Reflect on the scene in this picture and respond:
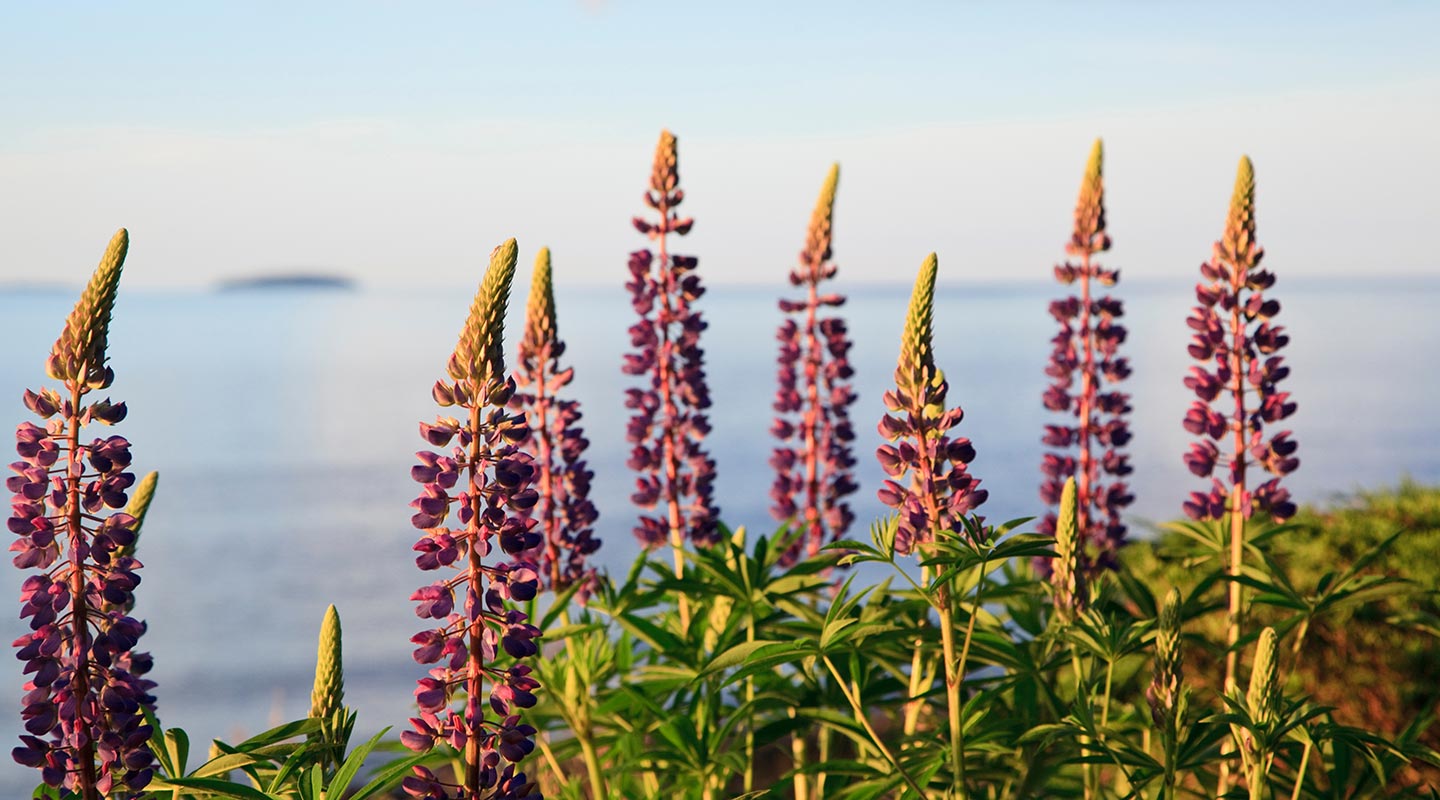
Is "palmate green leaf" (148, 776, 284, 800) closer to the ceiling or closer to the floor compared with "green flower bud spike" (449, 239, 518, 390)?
closer to the floor

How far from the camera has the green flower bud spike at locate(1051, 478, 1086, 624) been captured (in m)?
3.86

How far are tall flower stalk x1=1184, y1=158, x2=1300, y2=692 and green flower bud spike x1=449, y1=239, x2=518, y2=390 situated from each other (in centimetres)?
329

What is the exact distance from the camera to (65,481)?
2771 millimetres

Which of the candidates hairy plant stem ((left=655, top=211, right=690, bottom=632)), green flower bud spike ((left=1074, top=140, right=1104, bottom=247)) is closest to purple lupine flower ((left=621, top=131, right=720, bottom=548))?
hairy plant stem ((left=655, top=211, right=690, bottom=632))

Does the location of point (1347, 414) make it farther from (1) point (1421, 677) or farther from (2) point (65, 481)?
(2) point (65, 481)

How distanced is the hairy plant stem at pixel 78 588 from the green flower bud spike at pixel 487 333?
0.85 m

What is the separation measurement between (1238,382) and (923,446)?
217 cm

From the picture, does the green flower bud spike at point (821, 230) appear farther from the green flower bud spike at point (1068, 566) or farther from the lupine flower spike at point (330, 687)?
the lupine flower spike at point (330, 687)

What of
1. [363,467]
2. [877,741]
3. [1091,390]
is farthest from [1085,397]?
[363,467]

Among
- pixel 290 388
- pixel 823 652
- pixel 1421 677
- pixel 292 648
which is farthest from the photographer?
pixel 290 388

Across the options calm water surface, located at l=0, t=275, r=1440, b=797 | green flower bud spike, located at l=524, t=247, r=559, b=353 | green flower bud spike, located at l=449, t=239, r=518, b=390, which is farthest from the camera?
calm water surface, located at l=0, t=275, r=1440, b=797

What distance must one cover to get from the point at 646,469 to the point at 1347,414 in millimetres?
40262

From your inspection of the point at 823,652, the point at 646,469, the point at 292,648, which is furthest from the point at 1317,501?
the point at 292,648

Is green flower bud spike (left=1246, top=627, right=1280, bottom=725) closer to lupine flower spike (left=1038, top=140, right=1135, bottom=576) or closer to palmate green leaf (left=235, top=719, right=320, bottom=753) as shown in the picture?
lupine flower spike (left=1038, top=140, right=1135, bottom=576)
